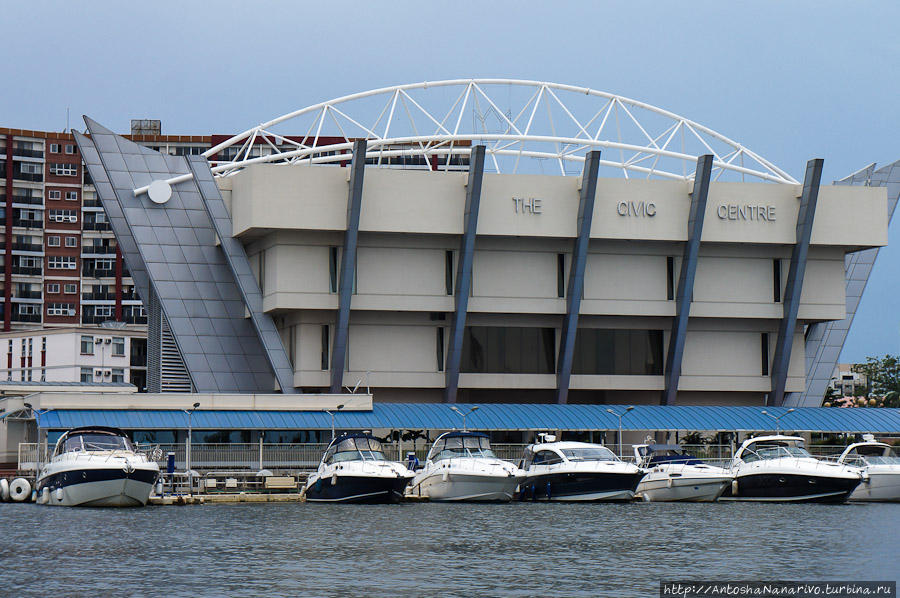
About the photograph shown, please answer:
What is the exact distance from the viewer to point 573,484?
71.4 meters

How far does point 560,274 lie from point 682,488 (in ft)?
91.9

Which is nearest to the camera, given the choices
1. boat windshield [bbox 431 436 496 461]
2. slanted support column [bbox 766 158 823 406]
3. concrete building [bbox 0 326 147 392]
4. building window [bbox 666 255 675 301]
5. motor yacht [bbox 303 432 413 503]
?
motor yacht [bbox 303 432 413 503]

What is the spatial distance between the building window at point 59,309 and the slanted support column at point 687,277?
10655 cm

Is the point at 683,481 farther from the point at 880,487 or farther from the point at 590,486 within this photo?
the point at 880,487

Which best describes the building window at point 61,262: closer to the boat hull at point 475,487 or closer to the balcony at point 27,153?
the balcony at point 27,153

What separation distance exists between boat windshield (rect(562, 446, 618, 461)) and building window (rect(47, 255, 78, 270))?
12565 cm

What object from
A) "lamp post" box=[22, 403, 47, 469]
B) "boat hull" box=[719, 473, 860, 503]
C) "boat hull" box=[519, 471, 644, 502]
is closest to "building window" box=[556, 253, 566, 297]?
"boat hull" box=[719, 473, 860, 503]

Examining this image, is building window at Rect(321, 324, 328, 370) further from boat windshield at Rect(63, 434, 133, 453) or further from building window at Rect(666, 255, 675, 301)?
boat windshield at Rect(63, 434, 133, 453)

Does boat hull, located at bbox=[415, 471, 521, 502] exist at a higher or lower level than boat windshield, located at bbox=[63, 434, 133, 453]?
lower

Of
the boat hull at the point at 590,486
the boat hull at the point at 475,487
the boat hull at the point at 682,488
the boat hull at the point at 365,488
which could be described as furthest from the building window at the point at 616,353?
the boat hull at the point at 365,488

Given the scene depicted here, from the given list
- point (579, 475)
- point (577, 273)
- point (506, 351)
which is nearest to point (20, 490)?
point (579, 475)

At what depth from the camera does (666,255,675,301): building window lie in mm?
100938

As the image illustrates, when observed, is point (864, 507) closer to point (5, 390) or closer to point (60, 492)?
point (60, 492)

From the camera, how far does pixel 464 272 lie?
310ft
